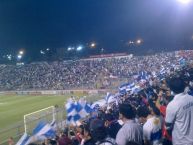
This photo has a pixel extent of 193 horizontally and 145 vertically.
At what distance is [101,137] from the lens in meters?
4.28

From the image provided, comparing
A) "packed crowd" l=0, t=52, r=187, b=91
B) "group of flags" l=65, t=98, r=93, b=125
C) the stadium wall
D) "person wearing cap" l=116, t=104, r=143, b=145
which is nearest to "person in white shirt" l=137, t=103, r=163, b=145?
"person wearing cap" l=116, t=104, r=143, b=145

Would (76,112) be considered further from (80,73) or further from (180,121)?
(80,73)

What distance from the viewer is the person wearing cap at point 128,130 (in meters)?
4.87

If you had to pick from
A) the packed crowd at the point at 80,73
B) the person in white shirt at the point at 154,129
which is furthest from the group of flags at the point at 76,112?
the packed crowd at the point at 80,73

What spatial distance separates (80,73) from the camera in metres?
54.9

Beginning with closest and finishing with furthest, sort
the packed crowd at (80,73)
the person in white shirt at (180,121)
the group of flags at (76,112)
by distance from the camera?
the person in white shirt at (180,121)
the group of flags at (76,112)
the packed crowd at (80,73)

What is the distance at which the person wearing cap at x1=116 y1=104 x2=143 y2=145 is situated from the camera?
4871mm

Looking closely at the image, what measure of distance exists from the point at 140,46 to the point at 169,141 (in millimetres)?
85672

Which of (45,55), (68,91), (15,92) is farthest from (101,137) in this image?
(45,55)

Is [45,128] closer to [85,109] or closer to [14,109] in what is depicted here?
[85,109]

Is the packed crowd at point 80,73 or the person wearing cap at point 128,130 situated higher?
the packed crowd at point 80,73

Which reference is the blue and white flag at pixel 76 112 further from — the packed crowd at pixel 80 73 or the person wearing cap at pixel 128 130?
the packed crowd at pixel 80 73

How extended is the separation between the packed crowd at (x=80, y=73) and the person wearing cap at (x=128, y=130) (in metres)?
39.4

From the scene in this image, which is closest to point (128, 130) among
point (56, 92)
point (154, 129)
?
point (154, 129)
